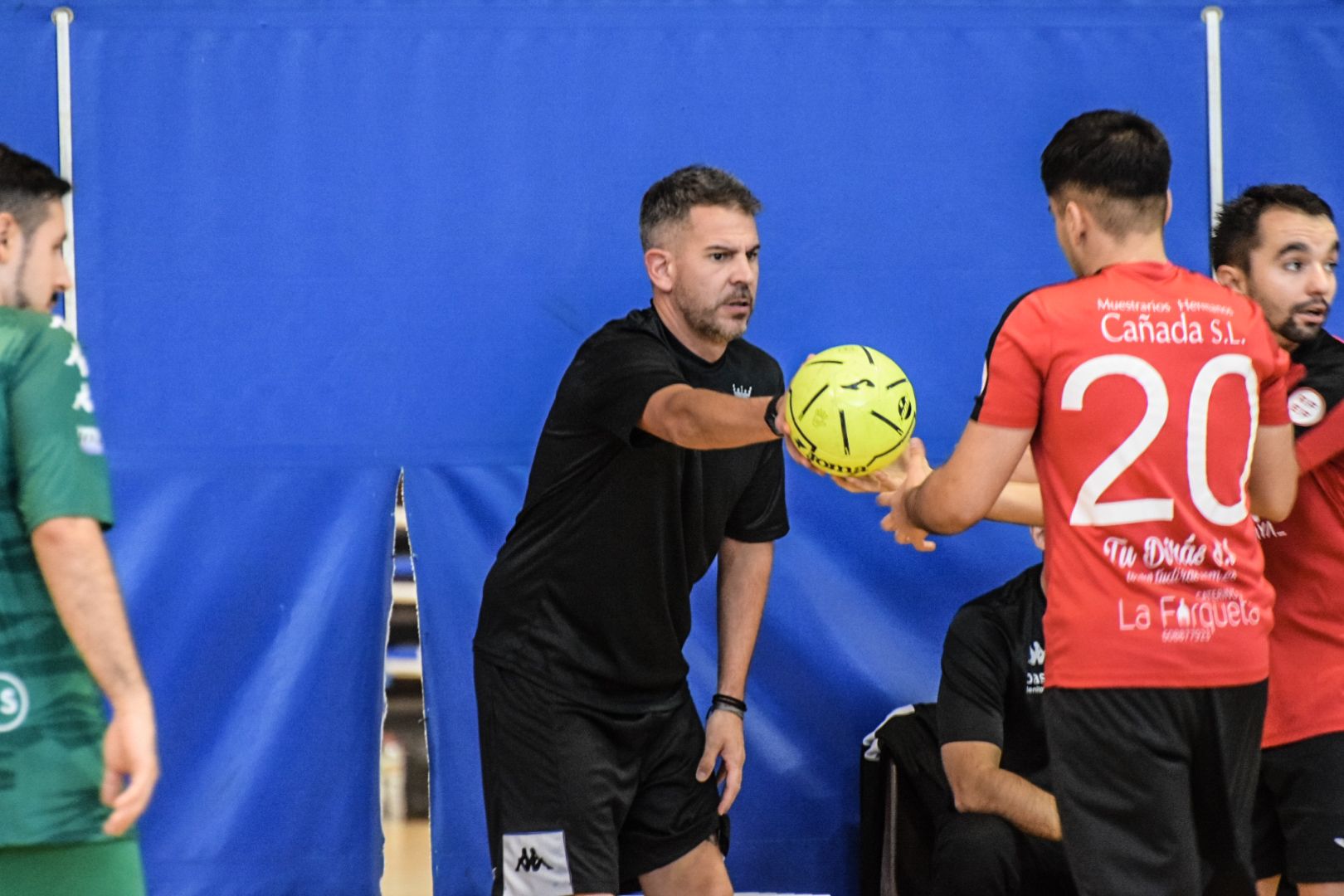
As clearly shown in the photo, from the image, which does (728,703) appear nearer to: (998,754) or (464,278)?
(998,754)

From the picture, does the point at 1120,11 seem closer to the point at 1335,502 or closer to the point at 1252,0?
the point at 1252,0

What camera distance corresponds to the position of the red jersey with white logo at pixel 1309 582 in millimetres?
3830

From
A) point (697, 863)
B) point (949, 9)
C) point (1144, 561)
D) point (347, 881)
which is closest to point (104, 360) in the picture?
point (347, 881)

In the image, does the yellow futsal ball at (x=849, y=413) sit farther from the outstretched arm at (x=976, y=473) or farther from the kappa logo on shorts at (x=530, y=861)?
the kappa logo on shorts at (x=530, y=861)

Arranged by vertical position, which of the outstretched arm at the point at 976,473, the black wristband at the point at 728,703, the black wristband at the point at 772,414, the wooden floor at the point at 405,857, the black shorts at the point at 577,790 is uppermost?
the black wristband at the point at 772,414

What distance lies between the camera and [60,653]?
2.58m

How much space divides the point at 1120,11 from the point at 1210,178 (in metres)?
0.70

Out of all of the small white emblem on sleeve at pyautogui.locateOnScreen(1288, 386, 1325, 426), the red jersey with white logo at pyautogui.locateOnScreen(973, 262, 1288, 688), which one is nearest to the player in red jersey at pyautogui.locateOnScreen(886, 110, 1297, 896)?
the red jersey with white logo at pyautogui.locateOnScreen(973, 262, 1288, 688)

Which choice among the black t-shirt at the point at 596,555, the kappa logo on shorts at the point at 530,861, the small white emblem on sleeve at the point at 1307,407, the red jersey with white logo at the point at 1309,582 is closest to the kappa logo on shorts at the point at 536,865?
the kappa logo on shorts at the point at 530,861

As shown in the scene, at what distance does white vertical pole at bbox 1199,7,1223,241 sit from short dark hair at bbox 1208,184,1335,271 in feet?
4.46

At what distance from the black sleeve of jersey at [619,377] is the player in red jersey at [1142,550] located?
31.4 inches

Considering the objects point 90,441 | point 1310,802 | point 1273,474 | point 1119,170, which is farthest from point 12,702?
point 1310,802

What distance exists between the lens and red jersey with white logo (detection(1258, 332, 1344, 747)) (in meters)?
3.83

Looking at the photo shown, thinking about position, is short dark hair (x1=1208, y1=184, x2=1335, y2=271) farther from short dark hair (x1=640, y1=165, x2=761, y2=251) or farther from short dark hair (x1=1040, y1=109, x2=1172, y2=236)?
short dark hair (x1=640, y1=165, x2=761, y2=251)
